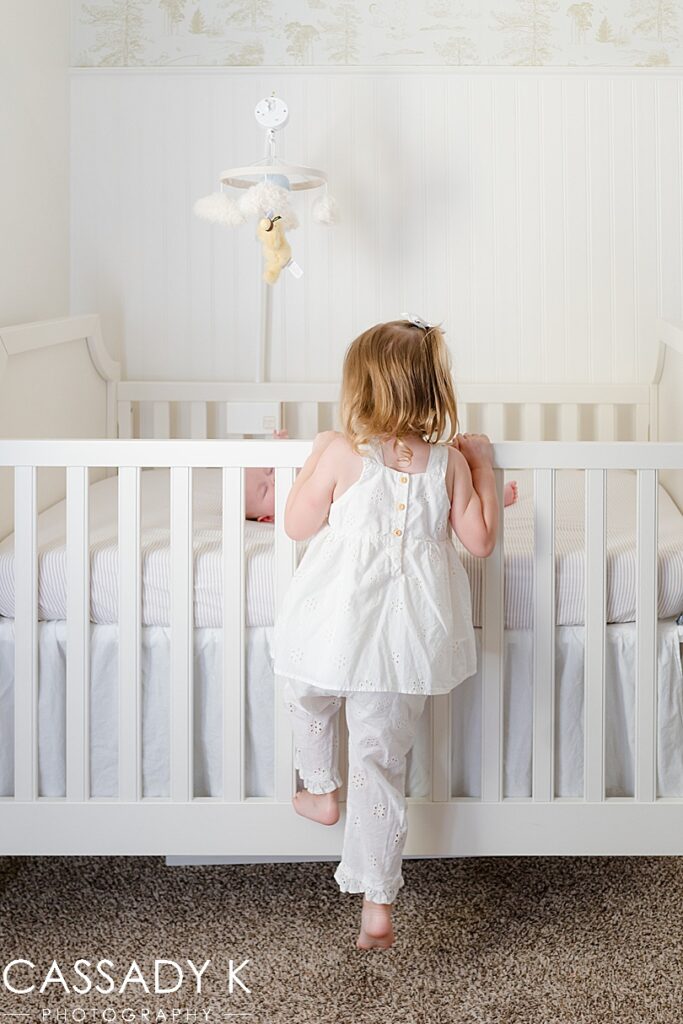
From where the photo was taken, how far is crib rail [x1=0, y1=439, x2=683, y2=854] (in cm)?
154

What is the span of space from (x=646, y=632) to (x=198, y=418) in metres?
1.40

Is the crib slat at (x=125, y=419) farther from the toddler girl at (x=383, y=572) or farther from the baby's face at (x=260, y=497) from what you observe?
the toddler girl at (x=383, y=572)

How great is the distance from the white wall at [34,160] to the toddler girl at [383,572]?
983 millimetres

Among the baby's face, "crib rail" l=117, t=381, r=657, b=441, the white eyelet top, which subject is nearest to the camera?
the white eyelet top

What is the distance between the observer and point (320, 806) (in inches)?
61.2

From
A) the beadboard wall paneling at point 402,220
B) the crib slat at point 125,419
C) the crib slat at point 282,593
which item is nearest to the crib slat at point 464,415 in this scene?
the beadboard wall paneling at point 402,220

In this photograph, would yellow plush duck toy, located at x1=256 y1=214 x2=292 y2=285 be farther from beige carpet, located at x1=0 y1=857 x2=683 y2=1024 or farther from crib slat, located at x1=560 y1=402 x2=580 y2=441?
beige carpet, located at x1=0 y1=857 x2=683 y2=1024

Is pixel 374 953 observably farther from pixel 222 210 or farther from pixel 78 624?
pixel 222 210

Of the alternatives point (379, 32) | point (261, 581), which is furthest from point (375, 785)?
point (379, 32)

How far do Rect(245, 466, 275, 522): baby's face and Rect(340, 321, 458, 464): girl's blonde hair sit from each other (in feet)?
2.05

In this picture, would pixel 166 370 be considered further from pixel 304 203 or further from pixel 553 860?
pixel 553 860

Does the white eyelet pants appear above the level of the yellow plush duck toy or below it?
below

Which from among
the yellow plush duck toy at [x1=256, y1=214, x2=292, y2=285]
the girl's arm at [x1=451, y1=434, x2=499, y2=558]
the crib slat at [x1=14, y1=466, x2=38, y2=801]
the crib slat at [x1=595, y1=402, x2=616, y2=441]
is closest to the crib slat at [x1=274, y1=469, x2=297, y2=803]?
the girl's arm at [x1=451, y1=434, x2=499, y2=558]

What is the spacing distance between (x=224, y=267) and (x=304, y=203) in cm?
24
